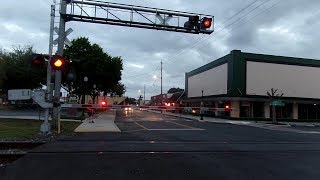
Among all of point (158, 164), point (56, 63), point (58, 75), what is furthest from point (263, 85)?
point (158, 164)

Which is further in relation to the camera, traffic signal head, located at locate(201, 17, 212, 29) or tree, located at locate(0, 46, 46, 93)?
tree, located at locate(0, 46, 46, 93)

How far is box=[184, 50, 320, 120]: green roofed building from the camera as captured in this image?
61.1 meters

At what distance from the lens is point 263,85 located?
62.8 meters

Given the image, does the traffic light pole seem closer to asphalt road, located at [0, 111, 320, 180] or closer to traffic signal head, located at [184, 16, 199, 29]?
traffic signal head, located at [184, 16, 199, 29]

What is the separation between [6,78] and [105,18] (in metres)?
44.8

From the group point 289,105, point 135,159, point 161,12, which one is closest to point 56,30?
point 161,12

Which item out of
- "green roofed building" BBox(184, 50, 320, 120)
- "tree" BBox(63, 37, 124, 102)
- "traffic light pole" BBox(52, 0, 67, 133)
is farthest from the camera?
"green roofed building" BBox(184, 50, 320, 120)

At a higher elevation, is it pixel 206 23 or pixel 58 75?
pixel 206 23

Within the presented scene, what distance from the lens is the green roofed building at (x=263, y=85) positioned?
61.1 m

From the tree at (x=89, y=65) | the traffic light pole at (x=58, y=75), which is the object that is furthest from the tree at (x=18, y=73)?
the traffic light pole at (x=58, y=75)

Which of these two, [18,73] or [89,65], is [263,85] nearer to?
[89,65]

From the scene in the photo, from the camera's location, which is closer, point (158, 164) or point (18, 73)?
point (158, 164)

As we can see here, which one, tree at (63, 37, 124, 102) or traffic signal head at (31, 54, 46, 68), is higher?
tree at (63, 37, 124, 102)

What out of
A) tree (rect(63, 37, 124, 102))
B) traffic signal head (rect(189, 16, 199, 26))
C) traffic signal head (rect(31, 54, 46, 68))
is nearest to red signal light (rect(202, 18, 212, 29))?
traffic signal head (rect(189, 16, 199, 26))
